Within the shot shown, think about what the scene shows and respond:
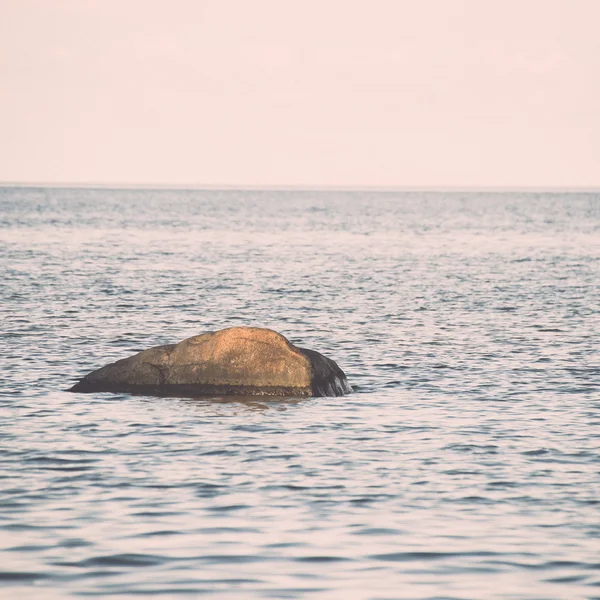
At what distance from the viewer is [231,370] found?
2436 cm

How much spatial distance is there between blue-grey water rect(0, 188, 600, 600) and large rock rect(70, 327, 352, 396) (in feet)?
1.82

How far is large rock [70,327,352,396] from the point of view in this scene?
24.3m

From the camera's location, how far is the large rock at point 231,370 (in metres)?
24.3

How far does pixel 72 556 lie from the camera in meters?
13.7

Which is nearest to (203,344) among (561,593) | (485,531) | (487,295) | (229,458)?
(229,458)

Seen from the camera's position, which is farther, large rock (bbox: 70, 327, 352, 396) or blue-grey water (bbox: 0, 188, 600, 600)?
large rock (bbox: 70, 327, 352, 396)

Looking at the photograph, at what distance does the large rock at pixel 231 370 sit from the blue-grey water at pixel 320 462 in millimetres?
553

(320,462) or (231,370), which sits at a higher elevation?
(231,370)

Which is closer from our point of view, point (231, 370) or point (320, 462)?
point (320, 462)

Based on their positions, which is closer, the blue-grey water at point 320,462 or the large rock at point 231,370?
the blue-grey water at point 320,462

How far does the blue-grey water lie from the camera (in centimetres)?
1334

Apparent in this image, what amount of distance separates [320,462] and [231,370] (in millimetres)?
5987

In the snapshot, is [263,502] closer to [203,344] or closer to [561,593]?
[561,593]

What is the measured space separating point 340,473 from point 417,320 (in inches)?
860
